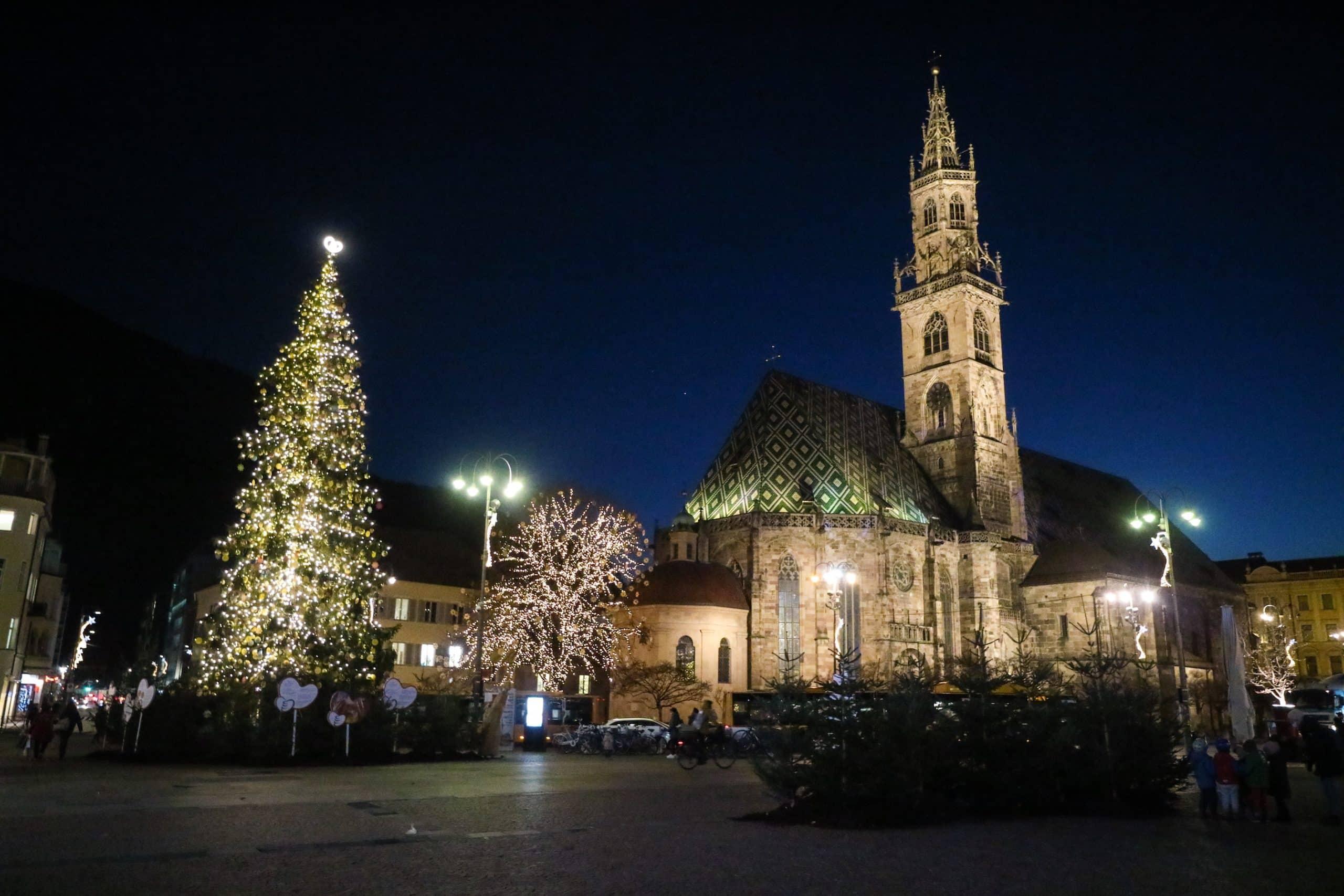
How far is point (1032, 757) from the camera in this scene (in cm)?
1494

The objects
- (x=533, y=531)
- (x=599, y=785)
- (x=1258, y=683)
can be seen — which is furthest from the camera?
(x=1258, y=683)

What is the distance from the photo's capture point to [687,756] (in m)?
26.9

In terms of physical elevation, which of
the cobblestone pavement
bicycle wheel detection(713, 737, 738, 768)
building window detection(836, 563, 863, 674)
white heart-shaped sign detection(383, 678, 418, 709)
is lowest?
bicycle wheel detection(713, 737, 738, 768)

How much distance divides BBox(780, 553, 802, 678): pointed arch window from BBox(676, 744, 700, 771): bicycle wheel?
83.4ft

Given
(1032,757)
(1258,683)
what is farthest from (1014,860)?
(1258,683)

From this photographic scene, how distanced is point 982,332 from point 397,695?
51.8 metres

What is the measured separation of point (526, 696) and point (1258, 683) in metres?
53.8

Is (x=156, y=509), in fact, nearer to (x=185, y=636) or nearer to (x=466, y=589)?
(x=185, y=636)

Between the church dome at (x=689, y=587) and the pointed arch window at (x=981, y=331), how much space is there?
25248 millimetres

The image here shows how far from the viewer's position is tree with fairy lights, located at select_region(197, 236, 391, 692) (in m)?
23.9

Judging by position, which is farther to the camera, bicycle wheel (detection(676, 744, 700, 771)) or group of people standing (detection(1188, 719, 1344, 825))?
bicycle wheel (detection(676, 744, 700, 771))

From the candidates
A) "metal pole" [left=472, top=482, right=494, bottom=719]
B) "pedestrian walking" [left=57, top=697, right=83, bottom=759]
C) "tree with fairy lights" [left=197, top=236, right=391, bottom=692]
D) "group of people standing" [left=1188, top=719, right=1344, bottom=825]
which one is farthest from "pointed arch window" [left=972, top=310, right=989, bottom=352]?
"pedestrian walking" [left=57, top=697, right=83, bottom=759]

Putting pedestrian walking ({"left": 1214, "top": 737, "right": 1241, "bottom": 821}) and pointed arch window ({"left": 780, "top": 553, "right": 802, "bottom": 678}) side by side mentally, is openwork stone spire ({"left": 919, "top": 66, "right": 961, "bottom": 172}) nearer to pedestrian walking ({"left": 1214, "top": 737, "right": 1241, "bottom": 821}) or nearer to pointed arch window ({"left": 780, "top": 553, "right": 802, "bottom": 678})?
pointed arch window ({"left": 780, "top": 553, "right": 802, "bottom": 678})

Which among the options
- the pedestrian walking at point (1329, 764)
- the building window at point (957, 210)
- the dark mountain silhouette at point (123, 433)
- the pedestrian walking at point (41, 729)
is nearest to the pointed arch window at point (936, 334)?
the building window at point (957, 210)
